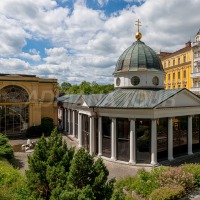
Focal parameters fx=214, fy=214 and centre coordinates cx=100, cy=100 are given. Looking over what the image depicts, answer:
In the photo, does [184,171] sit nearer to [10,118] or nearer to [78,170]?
[78,170]

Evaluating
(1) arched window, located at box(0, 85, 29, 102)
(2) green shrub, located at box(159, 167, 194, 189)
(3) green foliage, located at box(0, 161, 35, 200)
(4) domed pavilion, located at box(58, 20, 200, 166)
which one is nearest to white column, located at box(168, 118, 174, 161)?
Result: (4) domed pavilion, located at box(58, 20, 200, 166)

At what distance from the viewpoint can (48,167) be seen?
33.2 ft

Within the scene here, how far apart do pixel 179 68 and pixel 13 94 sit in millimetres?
38032

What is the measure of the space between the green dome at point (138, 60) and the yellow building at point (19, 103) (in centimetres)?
1491

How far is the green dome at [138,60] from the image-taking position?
21.0m

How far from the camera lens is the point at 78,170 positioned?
874 cm

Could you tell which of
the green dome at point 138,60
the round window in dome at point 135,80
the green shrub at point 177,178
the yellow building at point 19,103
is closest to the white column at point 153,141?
the round window in dome at point 135,80

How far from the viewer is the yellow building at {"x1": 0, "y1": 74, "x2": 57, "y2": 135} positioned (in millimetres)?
29906

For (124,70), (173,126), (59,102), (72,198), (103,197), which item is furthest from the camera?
(59,102)

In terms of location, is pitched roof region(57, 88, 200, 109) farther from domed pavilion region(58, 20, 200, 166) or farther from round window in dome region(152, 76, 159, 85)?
round window in dome region(152, 76, 159, 85)

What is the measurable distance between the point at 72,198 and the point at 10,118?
25.7m

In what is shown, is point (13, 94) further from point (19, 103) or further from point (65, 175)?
point (65, 175)

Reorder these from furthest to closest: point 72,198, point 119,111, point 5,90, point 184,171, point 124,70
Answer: point 5,90
point 124,70
point 119,111
point 184,171
point 72,198

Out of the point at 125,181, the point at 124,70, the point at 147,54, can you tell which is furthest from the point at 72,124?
the point at 125,181
